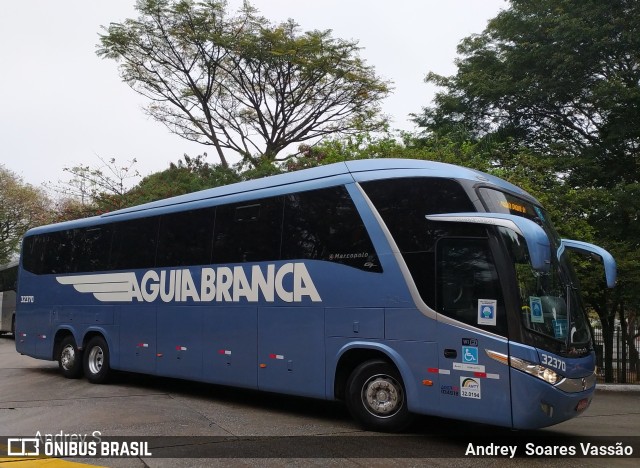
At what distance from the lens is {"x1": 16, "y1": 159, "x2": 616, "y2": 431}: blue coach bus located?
6.93 m

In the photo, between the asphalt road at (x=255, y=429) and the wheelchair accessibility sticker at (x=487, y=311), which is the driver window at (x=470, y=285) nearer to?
the wheelchair accessibility sticker at (x=487, y=311)

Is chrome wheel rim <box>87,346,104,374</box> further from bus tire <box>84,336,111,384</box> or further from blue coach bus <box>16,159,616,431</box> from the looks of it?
blue coach bus <box>16,159,616,431</box>

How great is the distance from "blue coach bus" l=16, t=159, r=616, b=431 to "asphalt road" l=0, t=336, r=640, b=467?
0.48 meters

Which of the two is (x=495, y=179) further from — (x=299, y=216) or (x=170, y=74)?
(x=170, y=74)

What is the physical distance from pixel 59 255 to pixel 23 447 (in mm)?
7617

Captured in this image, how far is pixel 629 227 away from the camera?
57.3 feet

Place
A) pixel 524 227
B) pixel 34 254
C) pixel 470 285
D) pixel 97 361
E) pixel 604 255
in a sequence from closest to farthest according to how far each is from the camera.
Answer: pixel 524 227
pixel 470 285
pixel 604 255
pixel 97 361
pixel 34 254

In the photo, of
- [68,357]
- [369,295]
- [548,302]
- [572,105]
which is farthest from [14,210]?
[548,302]

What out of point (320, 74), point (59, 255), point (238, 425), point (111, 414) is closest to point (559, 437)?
point (238, 425)

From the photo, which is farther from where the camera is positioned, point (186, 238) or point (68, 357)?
point (68, 357)

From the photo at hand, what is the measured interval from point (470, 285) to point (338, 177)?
2573 millimetres

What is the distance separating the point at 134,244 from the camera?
12031 mm

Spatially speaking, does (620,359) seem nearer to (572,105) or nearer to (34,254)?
(572,105)

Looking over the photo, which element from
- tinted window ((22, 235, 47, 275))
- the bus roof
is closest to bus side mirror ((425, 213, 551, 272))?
the bus roof
